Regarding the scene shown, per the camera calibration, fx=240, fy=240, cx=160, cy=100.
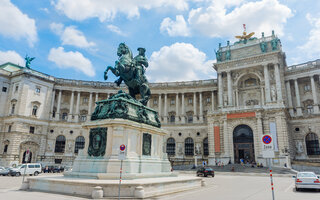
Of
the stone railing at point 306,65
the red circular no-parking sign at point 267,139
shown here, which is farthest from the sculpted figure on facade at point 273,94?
the red circular no-parking sign at point 267,139

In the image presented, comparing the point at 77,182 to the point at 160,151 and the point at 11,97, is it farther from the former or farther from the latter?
the point at 11,97

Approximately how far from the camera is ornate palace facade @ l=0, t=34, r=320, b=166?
1716 inches

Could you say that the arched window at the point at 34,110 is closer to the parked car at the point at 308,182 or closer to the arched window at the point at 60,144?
the arched window at the point at 60,144

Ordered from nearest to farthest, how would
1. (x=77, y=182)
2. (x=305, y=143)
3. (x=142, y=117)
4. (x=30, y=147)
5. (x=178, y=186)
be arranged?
(x=77, y=182) → (x=178, y=186) → (x=142, y=117) → (x=305, y=143) → (x=30, y=147)

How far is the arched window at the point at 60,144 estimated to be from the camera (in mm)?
52909

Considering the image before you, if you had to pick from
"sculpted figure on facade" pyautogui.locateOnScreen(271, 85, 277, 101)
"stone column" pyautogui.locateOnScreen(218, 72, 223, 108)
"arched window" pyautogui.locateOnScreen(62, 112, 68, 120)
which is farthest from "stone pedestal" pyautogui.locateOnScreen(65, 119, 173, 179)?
"arched window" pyautogui.locateOnScreen(62, 112, 68, 120)

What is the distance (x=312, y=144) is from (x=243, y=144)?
13055 mm

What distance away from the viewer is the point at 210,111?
47.9 m

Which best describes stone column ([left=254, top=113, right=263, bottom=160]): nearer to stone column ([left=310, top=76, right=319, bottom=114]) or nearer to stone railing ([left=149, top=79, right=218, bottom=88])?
stone column ([left=310, top=76, right=319, bottom=114])

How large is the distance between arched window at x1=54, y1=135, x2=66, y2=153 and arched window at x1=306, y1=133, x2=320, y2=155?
164 feet

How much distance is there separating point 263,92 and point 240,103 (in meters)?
5.07

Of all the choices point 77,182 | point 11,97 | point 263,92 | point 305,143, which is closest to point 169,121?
point 263,92

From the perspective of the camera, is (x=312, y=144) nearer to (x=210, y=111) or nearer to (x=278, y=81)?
(x=278, y=81)

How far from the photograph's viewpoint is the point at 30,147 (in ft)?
160
